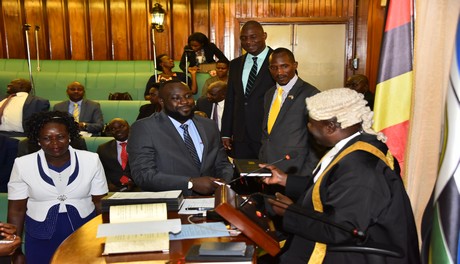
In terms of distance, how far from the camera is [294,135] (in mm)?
3211

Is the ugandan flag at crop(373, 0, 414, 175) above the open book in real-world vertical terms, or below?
→ above

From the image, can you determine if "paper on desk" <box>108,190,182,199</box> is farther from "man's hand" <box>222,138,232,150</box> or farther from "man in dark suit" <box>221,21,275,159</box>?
"man's hand" <box>222,138,232,150</box>

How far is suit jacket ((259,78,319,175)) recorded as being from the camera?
321cm

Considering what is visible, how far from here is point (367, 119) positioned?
1.94 metres

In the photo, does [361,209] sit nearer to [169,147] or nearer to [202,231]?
[202,231]

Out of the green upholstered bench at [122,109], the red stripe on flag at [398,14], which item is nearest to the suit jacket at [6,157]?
the green upholstered bench at [122,109]

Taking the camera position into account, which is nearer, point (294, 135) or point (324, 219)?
point (324, 219)

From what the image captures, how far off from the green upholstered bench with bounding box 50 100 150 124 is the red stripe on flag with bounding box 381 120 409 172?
156 inches

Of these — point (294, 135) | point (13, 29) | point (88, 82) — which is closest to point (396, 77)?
point (294, 135)

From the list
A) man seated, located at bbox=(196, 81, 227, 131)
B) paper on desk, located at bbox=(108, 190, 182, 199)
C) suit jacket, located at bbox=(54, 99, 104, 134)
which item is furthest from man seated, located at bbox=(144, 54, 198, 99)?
paper on desk, located at bbox=(108, 190, 182, 199)

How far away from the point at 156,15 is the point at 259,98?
4.20 metres

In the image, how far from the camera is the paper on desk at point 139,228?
1887 millimetres

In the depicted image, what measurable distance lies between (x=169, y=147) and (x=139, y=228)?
93 cm

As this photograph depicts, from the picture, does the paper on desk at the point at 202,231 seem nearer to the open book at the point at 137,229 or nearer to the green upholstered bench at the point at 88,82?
the open book at the point at 137,229
